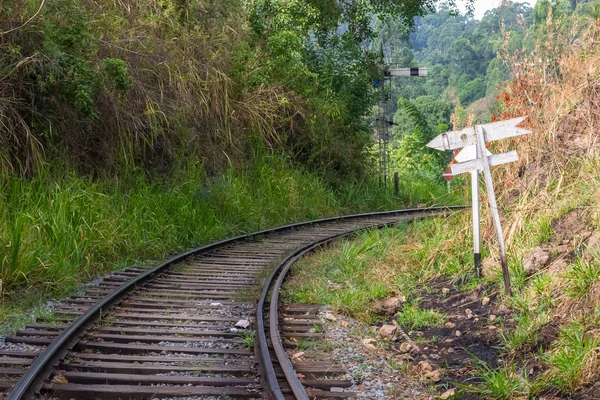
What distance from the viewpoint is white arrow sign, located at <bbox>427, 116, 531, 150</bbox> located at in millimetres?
6625

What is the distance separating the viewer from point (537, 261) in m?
6.52

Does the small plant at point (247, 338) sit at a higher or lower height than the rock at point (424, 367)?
higher

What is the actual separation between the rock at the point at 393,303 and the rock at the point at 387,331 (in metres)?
0.70

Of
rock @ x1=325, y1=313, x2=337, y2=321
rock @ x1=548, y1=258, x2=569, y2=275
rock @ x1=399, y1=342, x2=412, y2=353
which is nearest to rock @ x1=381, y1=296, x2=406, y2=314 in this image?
rock @ x1=325, y1=313, x2=337, y2=321

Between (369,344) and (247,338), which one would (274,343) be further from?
(369,344)

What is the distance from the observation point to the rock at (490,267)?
7.06 meters

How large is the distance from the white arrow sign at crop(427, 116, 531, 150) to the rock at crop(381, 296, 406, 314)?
1673 millimetres

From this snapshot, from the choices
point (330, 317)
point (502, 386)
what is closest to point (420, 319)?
point (330, 317)

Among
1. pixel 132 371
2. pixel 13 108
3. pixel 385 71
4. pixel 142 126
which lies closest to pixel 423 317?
pixel 132 371

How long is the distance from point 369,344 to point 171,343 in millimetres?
1687

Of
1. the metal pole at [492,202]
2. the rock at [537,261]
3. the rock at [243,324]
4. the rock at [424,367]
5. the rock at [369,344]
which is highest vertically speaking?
the metal pole at [492,202]

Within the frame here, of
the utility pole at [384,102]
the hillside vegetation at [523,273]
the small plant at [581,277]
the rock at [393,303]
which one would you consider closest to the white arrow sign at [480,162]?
the hillside vegetation at [523,273]

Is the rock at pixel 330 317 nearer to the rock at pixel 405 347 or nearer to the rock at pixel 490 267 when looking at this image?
the rock at pixel 405 347

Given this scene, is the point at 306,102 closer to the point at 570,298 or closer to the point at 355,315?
the point at 355,315
